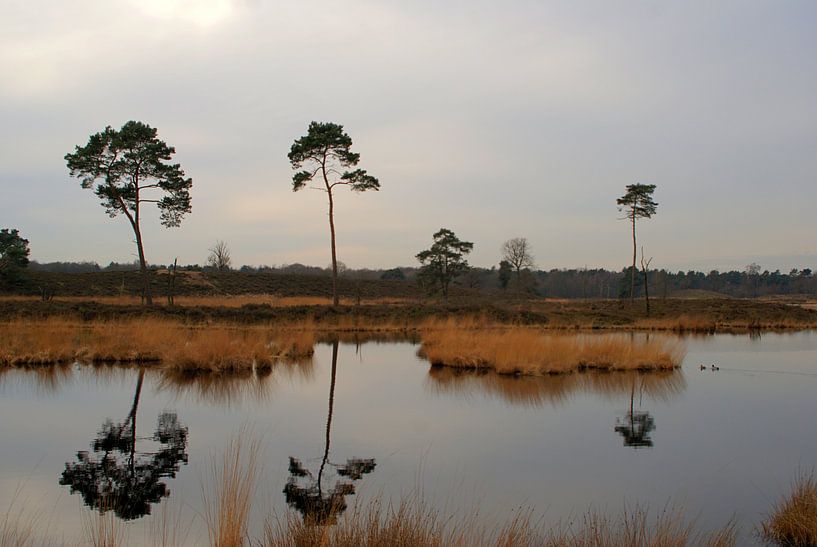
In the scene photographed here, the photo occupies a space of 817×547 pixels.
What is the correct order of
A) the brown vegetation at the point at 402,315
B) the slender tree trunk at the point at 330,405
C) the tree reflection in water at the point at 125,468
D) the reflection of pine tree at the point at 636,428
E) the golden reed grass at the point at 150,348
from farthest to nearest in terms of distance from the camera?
the brown vegetation at the point at 402,315 → the golden reed grass at the point at 150,348 → the reflection of pine tree at the point at 636,428 → the slender tree trunk at the point at 330,405 → the tree reflection in water at the point at 125,468

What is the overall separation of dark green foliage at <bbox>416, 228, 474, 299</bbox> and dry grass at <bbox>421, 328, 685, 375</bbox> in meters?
34.0

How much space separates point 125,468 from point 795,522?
6880 millimetres

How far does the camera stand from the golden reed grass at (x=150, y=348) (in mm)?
15625

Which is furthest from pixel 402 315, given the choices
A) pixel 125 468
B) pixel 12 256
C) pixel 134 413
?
A: pixel 12 256

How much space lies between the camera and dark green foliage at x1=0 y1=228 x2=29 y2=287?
162ft

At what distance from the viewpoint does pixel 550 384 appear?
14617 mm

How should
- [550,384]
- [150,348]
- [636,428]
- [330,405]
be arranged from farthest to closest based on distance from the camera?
[150,348]
[550,384]
[330,405]
[636,428]

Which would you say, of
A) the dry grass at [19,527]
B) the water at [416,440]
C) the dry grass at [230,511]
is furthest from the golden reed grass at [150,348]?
the dry grass at [230,511]

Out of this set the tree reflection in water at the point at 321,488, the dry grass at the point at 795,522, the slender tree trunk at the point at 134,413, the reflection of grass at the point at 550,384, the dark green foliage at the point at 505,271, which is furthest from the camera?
the dark green foliage at the point at 505,271

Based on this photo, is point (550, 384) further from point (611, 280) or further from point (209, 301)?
point (611, 280)

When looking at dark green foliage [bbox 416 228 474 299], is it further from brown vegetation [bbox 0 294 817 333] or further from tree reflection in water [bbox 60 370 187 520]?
tree reflection in water [bbox 60 370 187 520]

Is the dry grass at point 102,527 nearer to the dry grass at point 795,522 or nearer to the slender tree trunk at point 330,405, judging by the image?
the slender tree trunk at point 330,405

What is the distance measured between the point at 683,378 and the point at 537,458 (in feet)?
31.4

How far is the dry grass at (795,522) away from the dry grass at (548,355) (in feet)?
34.6
